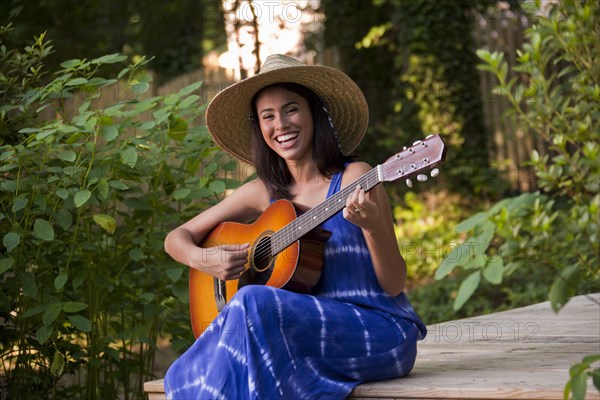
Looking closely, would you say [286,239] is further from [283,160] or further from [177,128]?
[177,128]

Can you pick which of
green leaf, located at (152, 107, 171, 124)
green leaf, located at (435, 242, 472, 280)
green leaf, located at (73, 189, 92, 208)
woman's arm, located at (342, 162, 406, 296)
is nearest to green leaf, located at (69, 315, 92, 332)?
green leaf, located at (73, 189, 92, 208)

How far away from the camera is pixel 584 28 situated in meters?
2.58

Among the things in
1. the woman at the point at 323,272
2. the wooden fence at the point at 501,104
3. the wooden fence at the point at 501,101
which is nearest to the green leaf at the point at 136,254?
the woman at the point at 323,272

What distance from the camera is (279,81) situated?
2.93 metres

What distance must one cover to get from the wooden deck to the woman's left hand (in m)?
0.48

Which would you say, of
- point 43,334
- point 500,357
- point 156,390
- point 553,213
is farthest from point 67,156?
point 553,213

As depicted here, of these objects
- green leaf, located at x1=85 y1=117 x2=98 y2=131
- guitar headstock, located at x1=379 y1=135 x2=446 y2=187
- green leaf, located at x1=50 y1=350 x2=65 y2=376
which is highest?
green leaf, located at x1=85 y1=117 x2=98 y2=131

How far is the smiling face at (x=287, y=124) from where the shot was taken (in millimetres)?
2840

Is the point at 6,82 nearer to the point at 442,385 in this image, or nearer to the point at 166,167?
the point at 166,167

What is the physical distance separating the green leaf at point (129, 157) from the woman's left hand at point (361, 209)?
1.01 metres

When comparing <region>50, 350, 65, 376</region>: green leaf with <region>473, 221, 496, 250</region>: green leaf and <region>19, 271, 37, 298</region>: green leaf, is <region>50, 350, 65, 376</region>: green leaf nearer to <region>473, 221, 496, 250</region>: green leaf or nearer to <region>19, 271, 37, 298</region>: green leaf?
<region>19, 271, 37, 298</region>: green leaf

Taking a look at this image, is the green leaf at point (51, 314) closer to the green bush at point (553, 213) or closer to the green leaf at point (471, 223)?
the green bush at point (553, 213)

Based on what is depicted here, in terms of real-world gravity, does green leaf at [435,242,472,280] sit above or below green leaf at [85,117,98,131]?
below

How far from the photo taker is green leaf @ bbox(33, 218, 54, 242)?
2.99 metres
